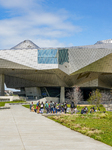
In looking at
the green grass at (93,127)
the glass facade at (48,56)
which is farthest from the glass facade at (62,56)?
the green grass at (93,127)

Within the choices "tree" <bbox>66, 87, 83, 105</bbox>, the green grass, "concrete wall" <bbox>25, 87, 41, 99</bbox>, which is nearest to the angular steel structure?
"tree" <bbox>66, 87, 83, 105</bbox>

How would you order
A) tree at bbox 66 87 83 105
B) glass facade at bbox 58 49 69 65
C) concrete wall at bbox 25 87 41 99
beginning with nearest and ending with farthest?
1. glass facade at bbox 58 49 69 65
2. tree at bbox 66 87 83 105
3. concrete wall at bbox 25 87 41 99

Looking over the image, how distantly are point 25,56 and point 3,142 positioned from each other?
44626 millimetres

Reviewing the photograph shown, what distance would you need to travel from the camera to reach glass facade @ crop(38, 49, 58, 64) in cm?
5416

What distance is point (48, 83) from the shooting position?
→ 227 feet

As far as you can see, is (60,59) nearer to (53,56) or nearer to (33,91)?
(53,56)

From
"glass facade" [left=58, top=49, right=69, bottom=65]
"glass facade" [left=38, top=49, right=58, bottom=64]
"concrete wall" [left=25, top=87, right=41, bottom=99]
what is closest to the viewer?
"glass facade" [left=38, top=49, right=58, bottom=64]

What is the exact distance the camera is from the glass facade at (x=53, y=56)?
5422cm

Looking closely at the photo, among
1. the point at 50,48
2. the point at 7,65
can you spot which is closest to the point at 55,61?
the point at 50,48

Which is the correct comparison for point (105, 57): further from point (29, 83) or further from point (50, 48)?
point (29, 83)

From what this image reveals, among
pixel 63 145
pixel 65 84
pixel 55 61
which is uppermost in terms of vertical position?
pixel 55 61

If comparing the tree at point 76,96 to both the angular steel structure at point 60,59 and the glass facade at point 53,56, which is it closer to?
the angular steel structure at point 60,59

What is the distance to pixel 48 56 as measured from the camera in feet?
179

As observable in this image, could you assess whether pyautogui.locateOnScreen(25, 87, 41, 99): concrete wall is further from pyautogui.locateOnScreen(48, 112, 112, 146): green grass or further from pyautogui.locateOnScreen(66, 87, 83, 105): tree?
pyautogui.locateOnScreen(48, 112, 112, 146): green grass
